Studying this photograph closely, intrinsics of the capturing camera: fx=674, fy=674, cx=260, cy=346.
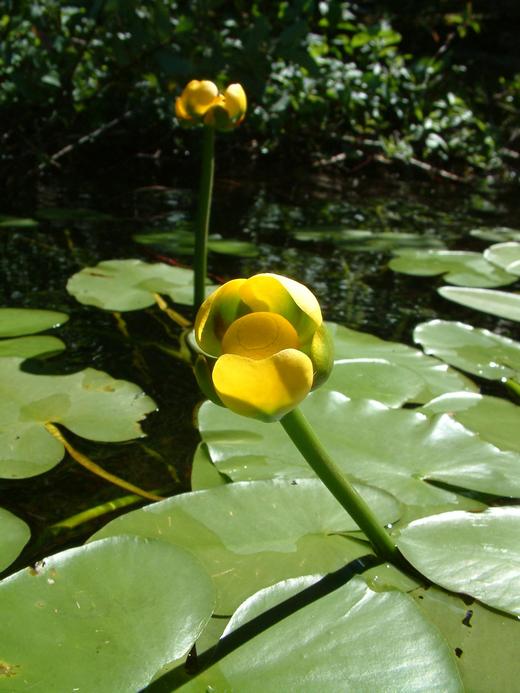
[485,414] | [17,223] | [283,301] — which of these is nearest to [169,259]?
[17,223]

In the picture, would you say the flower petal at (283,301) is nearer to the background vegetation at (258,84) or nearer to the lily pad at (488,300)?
the lily pad at (488,300)

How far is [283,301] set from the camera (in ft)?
Answer: 1.22

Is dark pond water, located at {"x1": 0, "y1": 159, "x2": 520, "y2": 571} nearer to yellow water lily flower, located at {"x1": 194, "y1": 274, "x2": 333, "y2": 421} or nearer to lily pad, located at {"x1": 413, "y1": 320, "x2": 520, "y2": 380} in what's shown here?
lily pad, located at {"x1": 413, "y1": 320, "x2": 520, "y2": 380}

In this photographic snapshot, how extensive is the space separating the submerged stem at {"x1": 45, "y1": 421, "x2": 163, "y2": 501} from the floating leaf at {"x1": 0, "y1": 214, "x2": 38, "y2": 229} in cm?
89

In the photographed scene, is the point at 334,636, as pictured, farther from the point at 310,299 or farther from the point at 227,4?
the point at 227,4

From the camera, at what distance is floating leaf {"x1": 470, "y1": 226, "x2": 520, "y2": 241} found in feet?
5.47

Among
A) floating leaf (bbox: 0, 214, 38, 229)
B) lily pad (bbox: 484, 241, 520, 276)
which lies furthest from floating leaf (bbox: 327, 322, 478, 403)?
floating leaf (bbox: 0, 214, 38, 229)

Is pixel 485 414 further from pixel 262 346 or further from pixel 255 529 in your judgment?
pixel 262 346

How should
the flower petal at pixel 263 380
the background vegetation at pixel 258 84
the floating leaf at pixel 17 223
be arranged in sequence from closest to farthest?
the flower petal at pixel 263 380 → the floating leaf at pixel 17 223 → the background vegetation at pixel 258 84

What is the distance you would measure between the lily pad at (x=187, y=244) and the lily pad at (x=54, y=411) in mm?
631

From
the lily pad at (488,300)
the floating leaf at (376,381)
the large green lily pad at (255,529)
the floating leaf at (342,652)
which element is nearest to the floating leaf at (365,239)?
the lily pad at (488,300)

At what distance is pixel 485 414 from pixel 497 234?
3.59 ft

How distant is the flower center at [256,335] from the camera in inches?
14.0

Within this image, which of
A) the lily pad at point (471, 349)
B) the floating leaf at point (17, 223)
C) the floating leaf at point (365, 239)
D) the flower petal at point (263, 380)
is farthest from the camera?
the floating leaf at point (365, 239)
